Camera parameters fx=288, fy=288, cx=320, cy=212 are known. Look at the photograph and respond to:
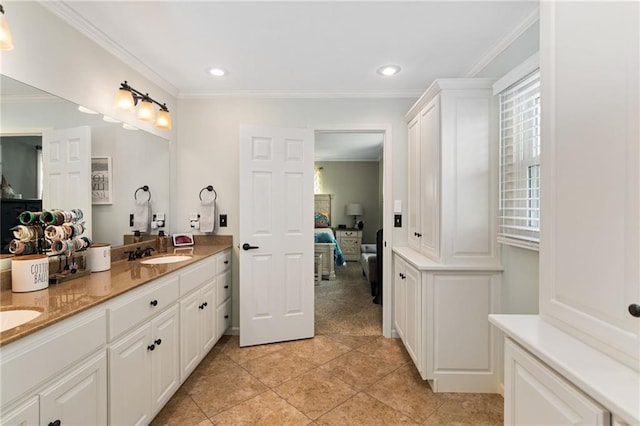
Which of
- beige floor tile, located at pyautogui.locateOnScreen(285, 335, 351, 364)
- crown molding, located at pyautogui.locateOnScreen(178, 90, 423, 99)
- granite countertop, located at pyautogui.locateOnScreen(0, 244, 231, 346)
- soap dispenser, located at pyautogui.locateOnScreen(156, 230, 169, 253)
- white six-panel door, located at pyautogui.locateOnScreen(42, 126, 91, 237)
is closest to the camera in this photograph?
granite countertop, located at pyautogui.locateOnScreen(0, 244, 231, 346)

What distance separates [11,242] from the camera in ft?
4.77

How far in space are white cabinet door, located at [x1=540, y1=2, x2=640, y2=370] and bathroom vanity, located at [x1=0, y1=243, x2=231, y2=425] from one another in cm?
177

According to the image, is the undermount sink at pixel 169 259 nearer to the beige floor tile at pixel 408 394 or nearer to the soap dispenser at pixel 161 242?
the soap dispenser at pixel 161 242

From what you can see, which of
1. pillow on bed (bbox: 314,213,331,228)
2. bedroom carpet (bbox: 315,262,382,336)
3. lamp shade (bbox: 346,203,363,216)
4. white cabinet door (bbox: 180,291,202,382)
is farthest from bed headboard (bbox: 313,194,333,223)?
white cabinet door (bbox: 180,291,202,382)

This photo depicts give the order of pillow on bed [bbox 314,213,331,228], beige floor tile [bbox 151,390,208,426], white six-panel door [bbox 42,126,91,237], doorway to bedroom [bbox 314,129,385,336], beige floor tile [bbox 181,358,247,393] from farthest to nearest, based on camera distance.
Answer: pillow on bed [bbox 314,213,331,228] → doorway to bedroom [bbox 314,129,385,336] → beige floor tile [bbox 181,358,247,393] → beige floor tile [bbox 151,390,208,426] → white six-panel door [bbox 42,126,91,237]

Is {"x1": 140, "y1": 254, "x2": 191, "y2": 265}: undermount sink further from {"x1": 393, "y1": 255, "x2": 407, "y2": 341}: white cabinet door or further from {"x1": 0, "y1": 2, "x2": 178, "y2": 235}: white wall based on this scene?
{"x1": 393, "y1": 255, "x2": 407, "y2": 341}: white cabinet door

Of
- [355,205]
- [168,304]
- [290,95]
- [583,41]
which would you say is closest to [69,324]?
[168,304]

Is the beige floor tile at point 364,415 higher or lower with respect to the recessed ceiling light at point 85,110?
lower

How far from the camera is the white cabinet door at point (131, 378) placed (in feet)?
4.44

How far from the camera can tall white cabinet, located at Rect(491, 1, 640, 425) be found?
0.75 m

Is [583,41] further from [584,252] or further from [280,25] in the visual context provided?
[280,25]

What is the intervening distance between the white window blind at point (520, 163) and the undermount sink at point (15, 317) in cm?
238

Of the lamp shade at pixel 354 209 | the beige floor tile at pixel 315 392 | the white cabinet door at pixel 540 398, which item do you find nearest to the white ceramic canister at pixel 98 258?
the beige floor tile at pixel 315 392

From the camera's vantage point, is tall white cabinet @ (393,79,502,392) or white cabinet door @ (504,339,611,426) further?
tall white cabinet @ (393,79,502,392)
